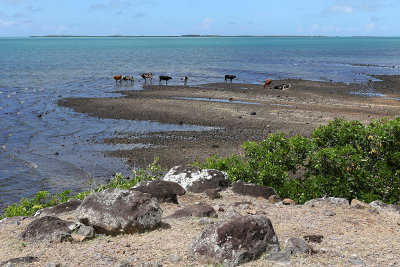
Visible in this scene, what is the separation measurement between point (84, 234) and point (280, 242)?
3.19 meters

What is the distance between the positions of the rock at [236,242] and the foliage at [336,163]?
3.90 metres

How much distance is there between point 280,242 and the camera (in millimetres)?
6609

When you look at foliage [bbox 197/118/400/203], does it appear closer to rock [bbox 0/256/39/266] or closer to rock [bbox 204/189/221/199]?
rock [bbox 204/189/221/199]

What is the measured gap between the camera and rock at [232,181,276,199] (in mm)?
9766

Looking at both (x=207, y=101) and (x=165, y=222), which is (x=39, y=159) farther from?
(x=207, y=101)

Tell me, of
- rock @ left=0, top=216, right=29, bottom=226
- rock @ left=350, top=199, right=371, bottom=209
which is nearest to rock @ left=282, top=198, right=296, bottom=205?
rock @ left=350, top=199, right=371, bottom=209

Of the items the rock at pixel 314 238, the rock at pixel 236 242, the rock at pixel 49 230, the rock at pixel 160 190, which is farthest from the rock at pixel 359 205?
the rock at pixel 49 230

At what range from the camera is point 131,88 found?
4216cm

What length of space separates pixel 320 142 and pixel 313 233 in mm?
4101

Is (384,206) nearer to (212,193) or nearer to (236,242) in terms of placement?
(212,193)

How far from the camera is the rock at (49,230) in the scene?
6.88m

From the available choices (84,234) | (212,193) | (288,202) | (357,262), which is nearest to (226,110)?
(212,193)

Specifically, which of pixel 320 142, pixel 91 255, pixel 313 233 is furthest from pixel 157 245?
pixel 320 142

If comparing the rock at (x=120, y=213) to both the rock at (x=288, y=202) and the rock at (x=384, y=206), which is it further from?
the rock at (x=384, y=206)
